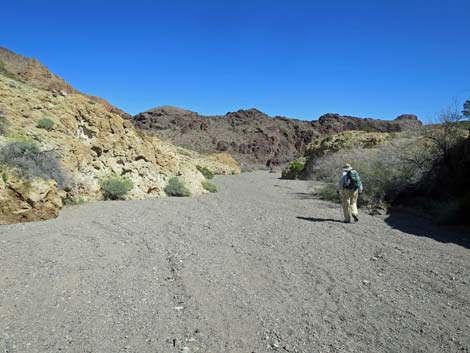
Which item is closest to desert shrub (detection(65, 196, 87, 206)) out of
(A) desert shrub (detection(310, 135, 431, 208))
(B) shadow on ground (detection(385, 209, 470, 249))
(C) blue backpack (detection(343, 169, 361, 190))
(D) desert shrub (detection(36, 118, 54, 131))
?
(D) desert shrub (detection(36, 118, 54, 131))

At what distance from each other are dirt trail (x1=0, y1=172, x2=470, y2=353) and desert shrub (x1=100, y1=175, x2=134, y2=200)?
424 cm

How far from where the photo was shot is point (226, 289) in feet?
17.2

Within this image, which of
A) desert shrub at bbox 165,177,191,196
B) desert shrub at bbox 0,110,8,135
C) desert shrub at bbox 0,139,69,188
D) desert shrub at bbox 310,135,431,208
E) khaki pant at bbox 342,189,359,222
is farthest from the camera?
desert shrub at bbox 165,177,191,196

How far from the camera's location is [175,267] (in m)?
6.09

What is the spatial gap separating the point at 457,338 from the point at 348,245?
3.84 meters

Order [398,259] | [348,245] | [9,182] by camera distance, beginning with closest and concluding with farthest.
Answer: [398,259], [348,245], [9,182]

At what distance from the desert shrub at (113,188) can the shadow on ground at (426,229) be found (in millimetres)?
9149

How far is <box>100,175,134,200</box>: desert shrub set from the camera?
13461mm

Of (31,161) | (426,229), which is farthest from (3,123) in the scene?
(426,229)

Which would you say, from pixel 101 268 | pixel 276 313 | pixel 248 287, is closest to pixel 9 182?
pixel 101 268

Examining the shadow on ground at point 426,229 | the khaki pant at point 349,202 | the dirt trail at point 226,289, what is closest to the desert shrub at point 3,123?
the dirt trail at point 226,289

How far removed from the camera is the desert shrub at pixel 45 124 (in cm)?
1306

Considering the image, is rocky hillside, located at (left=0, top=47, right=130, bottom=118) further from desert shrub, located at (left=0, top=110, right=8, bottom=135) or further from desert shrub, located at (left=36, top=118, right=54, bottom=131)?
desert shrub, located at (left=0, top=110, right=8, bottom=135)

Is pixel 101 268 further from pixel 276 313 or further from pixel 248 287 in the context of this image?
pixel 276 313
